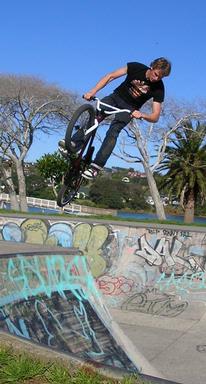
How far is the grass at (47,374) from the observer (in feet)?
11.8

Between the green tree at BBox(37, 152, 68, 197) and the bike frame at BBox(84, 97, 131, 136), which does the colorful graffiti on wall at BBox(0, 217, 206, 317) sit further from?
the green tree at BBox(37, 152, 68, 197)

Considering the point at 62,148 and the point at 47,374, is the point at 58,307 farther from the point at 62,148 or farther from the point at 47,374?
the point at 47,374

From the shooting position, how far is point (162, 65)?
18.9 feet

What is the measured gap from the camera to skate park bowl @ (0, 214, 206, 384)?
6.98 metres

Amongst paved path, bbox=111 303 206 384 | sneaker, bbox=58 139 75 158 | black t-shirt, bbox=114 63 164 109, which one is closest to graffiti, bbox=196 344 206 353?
paved path, bbox=111 303 206 384

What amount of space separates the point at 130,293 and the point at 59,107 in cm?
1999

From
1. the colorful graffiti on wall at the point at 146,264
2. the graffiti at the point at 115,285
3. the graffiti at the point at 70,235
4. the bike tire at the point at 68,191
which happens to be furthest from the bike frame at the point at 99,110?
the graffiti at the point at 70,235

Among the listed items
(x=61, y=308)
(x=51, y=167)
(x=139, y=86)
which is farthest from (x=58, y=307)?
(x=51, y=167)

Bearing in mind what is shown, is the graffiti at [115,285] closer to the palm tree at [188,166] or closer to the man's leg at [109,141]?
Result: the man's leg at [109,141]

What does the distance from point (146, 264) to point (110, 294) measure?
149 centimetres

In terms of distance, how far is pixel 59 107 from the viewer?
31.8 meters

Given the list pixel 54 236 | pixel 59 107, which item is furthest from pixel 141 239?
pixel 59 107

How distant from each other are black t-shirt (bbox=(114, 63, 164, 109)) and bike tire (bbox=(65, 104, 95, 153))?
0.53 m

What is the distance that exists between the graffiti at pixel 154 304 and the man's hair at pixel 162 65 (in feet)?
27.1
